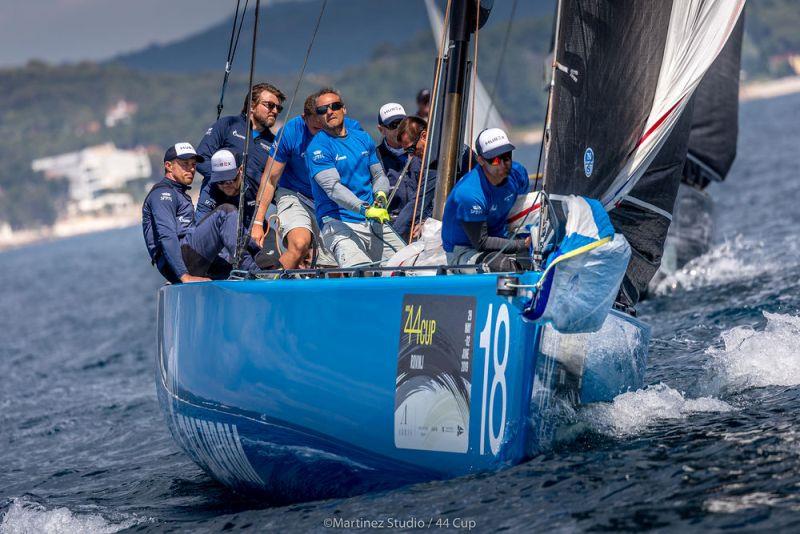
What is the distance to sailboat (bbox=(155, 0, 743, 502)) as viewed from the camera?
13.9ft

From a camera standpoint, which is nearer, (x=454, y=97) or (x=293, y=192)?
(x=454, y=97)

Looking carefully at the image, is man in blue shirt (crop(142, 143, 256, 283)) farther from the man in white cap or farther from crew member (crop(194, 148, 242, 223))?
the man in white cap

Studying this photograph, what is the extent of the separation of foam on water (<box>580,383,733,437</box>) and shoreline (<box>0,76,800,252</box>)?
349ft

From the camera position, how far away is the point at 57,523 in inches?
208

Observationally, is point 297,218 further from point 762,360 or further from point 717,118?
point 717,118

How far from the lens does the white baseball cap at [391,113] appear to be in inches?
246

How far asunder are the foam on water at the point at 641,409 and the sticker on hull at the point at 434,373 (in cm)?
70

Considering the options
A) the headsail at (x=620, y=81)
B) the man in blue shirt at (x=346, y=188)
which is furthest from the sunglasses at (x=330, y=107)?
the headsail at (x=620, y=81)

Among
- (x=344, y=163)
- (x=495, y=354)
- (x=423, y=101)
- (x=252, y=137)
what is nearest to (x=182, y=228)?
(x=252, y=137)

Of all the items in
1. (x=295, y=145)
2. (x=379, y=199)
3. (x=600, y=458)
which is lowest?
(x=600, y=458)

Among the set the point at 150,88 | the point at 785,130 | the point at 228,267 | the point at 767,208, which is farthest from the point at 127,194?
the point at 228,267

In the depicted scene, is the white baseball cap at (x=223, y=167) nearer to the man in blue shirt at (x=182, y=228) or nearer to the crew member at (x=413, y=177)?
the man in blue shirt at (x=182, y=228)

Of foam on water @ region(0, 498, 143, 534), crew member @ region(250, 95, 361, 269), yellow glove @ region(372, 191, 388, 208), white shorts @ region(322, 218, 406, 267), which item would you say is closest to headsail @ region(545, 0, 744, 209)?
yellow glove @ region(372, 191, 388, 208)

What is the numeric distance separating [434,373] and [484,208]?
2.87 feet
